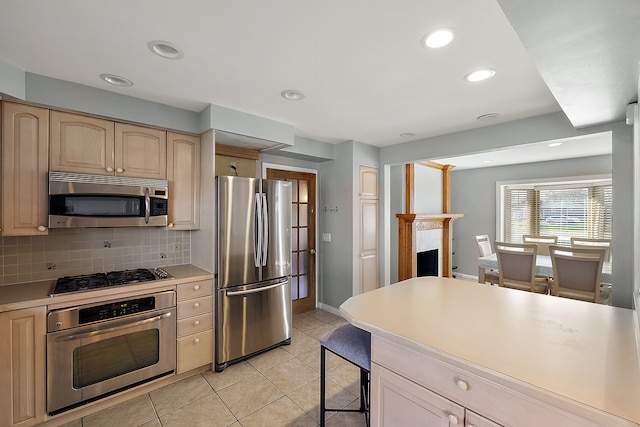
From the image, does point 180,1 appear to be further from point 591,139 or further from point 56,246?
point 591,139

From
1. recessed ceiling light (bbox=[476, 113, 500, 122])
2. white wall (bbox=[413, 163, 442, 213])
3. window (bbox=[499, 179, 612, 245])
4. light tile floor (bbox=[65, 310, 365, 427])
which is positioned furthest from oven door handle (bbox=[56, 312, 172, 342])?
window (bbox=[499, 179, 612, 245])

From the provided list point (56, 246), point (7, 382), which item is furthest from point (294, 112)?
point (7, 382)

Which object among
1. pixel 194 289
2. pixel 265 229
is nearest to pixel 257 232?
pixel 265 229

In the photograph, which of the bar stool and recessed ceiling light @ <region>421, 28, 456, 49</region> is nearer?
recessed ceiling light @ <region>421, 28, 456, 49</region>

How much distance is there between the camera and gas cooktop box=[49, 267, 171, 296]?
2.07 meters

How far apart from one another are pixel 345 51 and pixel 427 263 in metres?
4.02

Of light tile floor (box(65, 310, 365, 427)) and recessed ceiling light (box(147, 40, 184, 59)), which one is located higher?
recessed ceiling light (box(147, 40, 184, 59))

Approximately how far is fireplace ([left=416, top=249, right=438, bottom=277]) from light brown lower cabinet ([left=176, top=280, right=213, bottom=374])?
329 centimetres

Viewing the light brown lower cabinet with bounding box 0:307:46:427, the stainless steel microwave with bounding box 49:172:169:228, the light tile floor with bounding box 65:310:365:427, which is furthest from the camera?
the stainless steel microwave with bounding box 49:172:169:228

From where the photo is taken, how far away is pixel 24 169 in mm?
2027

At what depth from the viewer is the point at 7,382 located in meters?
1.77

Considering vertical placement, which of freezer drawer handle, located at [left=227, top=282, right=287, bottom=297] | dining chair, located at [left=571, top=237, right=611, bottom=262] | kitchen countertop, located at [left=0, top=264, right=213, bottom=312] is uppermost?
dining chair, located at [left=571, top=237, right=611, bottom=262]

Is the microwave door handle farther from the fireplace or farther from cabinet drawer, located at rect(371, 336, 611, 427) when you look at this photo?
the fireplace

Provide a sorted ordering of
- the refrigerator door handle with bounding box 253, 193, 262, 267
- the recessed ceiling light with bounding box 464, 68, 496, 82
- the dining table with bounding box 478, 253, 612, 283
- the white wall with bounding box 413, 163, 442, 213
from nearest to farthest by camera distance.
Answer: the recessed ceiling light with bounding box 464, 68, 496, 82
the refrigerator door handle with bounding box 253, 193, 262, 267
the dining table with bounding box 478, 253, 612, 283
the white wall with bounding box 413, 163, 442, 213
